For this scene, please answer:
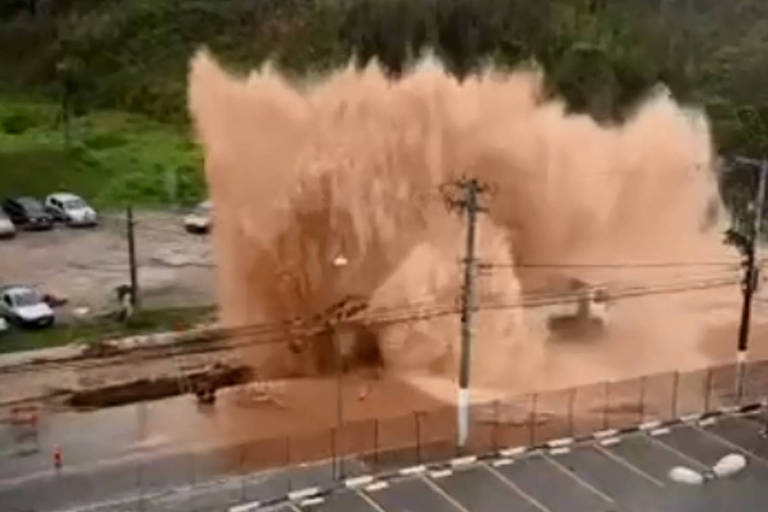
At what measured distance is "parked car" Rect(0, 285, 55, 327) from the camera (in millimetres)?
31828

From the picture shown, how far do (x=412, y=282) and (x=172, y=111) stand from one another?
27.2 metres

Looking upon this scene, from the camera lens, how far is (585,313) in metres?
31.4

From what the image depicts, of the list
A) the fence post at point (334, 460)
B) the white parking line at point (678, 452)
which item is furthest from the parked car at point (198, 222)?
the white parking line at point (678, 452)

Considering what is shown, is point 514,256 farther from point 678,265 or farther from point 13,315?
point 13,315

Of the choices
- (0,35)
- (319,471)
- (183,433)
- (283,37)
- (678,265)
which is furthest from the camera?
(0,35)

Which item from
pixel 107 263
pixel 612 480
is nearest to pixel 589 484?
pixel 612 480

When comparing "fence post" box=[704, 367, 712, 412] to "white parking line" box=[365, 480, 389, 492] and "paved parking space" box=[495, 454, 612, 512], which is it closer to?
"paved parking space" box=[495, 454, 612, 512]

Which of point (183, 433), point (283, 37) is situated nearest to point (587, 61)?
point (283, 37)

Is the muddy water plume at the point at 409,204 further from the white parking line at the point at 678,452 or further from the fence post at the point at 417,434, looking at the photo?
the white parking line at the point at 678,452

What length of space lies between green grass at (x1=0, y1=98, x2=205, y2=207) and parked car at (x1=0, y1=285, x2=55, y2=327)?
42.3ft

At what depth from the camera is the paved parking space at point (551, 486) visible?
19.2m

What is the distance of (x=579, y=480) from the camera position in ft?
66.0

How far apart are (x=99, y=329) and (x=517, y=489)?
15.2 m

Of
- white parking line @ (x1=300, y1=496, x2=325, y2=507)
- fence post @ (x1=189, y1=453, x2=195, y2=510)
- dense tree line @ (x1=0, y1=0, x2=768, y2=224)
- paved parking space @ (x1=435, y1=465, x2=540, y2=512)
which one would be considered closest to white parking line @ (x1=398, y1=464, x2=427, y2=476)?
paved parking space @ (x1=435, y1=465, x2=540, y2=512)
